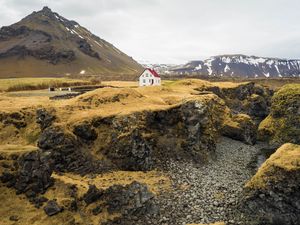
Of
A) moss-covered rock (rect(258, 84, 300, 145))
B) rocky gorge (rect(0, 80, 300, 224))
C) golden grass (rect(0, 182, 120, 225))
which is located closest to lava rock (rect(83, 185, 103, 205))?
rocky gorge (rect(0, 80, 300, 224))

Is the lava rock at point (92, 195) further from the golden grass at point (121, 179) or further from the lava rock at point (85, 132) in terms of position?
the lava rock at point (85, 132)

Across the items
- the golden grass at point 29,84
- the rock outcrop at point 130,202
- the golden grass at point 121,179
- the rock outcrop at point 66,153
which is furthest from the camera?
the golden grass at point 29,84

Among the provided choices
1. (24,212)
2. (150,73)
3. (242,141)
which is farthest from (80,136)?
(150,73)

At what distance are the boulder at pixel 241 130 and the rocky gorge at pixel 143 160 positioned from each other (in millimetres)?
198

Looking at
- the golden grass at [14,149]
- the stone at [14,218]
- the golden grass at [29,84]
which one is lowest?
the stone at [14,218]

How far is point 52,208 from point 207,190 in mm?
19251

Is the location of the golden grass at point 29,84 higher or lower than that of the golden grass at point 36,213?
higher

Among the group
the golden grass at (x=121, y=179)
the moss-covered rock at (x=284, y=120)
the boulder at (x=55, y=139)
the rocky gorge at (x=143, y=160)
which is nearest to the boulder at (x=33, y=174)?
the rocky gorge at (x=143, y=160)

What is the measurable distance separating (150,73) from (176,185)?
2664 inches

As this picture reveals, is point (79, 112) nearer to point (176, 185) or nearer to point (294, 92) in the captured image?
point (176, 185)

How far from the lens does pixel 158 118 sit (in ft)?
197

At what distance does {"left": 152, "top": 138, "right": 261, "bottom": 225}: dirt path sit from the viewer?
4012cm

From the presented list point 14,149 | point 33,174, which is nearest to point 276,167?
point 33,174

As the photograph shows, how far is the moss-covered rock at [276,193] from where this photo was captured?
36.4 metres
